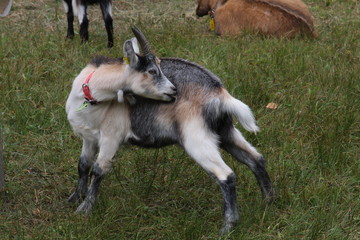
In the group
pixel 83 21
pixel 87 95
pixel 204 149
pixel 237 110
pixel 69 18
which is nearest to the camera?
pixel 204 149

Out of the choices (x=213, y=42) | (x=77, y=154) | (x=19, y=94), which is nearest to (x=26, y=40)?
(x=19, y=94)

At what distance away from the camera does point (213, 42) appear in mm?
7859

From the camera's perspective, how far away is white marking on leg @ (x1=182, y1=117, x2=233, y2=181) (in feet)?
13.2

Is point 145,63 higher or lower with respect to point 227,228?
higher

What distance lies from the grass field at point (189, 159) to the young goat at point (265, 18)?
0.30 meters

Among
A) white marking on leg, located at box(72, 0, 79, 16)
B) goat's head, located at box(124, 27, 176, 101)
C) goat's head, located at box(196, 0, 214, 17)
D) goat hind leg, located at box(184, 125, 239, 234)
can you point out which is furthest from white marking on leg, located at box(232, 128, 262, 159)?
goat's head, located at box(196, 0, 214, 17)

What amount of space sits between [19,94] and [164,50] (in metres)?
1.79

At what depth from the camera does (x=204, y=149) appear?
13.1ft

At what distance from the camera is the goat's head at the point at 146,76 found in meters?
4.15

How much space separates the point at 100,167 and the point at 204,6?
18.2 ft

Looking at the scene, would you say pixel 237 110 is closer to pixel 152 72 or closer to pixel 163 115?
pixel 163 115

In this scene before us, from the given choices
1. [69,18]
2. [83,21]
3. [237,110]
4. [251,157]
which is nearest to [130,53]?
[237,110]

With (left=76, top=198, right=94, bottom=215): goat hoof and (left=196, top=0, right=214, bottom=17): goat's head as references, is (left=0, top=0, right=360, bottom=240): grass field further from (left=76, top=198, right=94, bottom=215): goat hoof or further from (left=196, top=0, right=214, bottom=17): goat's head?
(left=196, top=0, right=214, bottom=17): goat's head

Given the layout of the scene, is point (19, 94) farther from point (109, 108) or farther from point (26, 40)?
point (109, 108)
